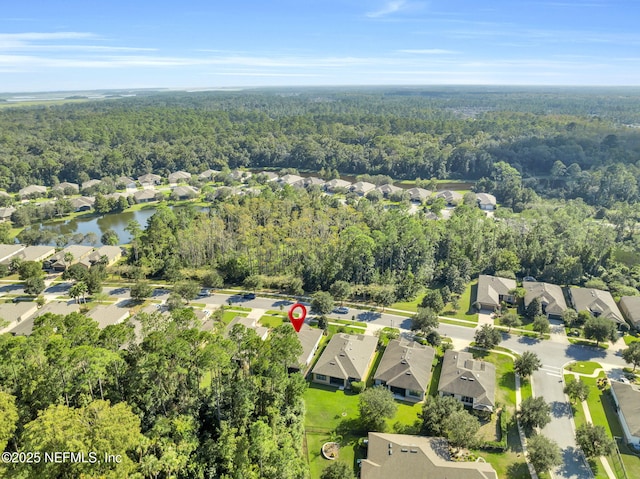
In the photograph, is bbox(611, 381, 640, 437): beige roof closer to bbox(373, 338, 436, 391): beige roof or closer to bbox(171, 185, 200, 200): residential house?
bbox(373, 338, 436, 391): beige roof

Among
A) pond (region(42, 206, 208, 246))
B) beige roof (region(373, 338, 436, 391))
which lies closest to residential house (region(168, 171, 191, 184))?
pond (region(42, 206, 208, 246))

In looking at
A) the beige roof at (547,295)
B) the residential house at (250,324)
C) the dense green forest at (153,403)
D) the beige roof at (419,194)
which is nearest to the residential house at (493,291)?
the beige roof at (547,295)

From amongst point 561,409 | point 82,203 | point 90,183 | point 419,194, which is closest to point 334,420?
point 561,409

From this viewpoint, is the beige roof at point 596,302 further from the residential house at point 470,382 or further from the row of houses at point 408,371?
the row of houses at point 408,371

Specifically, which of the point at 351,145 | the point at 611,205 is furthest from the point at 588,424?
the point at 351,145

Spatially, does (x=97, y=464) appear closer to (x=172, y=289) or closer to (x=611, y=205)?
(x=172, y=289)

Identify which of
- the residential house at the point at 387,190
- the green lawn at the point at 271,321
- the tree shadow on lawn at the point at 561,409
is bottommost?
the tree shadow on lawn at the point at 561,409
